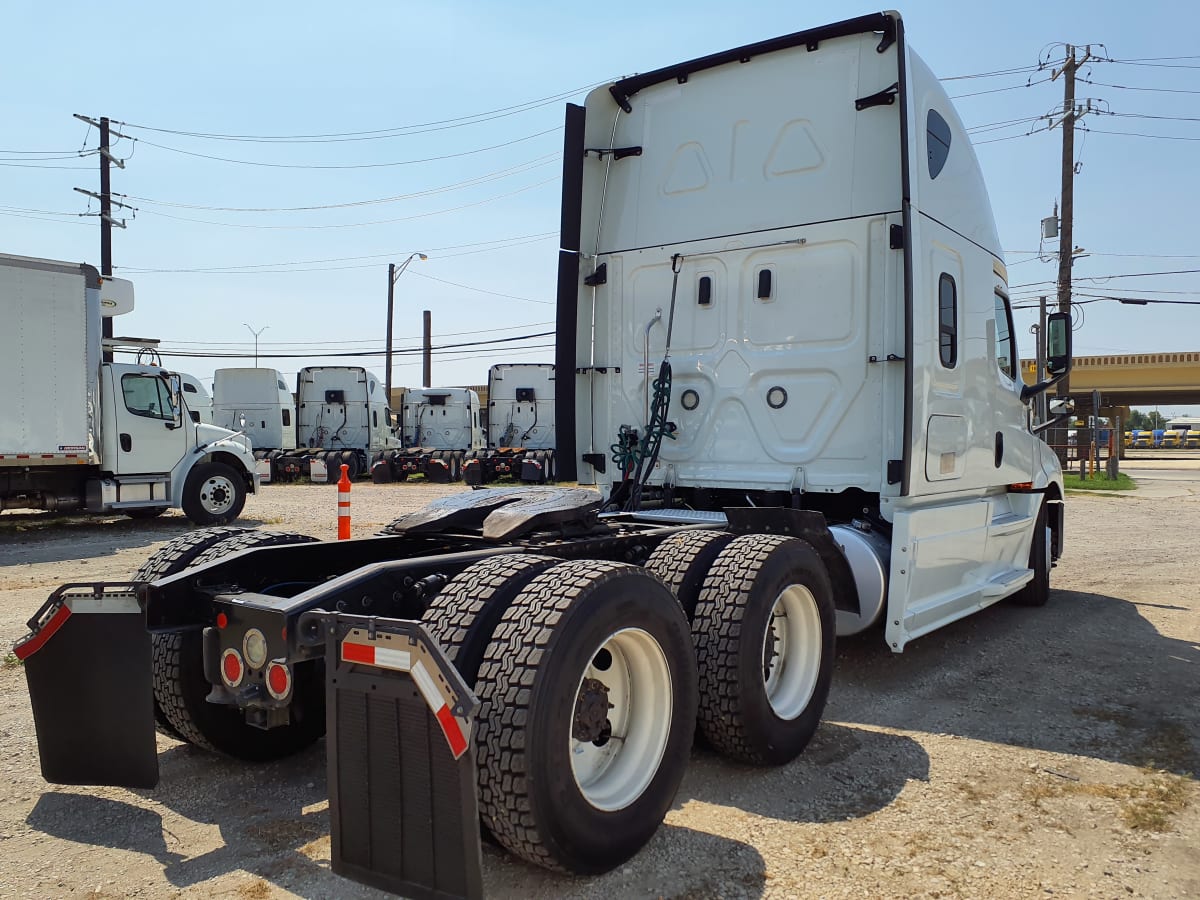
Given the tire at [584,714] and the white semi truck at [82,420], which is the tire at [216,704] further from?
the white semi truck at [82,420]

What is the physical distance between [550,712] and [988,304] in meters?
4.88

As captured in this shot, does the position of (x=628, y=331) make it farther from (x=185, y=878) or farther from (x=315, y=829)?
(x=185, y=878)

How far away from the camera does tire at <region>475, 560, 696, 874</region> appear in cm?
256

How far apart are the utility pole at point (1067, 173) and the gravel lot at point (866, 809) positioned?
2330 centimetres

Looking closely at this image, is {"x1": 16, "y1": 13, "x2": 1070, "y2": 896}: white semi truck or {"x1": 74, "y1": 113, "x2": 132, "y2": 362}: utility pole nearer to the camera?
{"x1": 16, "y1": 13, "x2": 1070, "y2": 896}: white semi truck

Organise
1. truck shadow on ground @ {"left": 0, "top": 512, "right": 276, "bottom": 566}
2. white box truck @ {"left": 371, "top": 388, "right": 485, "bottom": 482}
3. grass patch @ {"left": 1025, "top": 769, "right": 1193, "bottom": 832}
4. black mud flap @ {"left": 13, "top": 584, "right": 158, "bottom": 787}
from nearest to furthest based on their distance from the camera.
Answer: black mud flap @ {"left": 13, "top": 584, "right": 158, "bottom": 787}
grass patch @ {"left": 1025, "top": 769, "right": 1193, "bottom": 832}
truck shadow on ground @ {"left": 0, "top": 512, "right": 276, "bottom": 566}
white box truck @ {"left": 371, "top": 388, "right": 485, "bottom": 482}

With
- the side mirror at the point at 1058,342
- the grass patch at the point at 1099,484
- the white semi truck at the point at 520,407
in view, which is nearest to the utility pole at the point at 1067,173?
the grass patch at the point at 1099,484

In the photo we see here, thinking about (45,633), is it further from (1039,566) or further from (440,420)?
(440,420)

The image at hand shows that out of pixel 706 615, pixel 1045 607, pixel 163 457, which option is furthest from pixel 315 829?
pixel 163 457

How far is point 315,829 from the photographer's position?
10.7 feet

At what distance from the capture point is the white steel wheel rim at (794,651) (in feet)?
13.3

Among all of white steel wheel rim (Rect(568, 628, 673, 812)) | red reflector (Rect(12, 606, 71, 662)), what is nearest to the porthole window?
white steel wheel rim (Rect(568, 628, 673, 812))

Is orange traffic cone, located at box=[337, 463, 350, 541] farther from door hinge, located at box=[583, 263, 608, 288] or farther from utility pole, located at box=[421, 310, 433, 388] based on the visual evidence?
utility pole, located at box=[421, 310, 433, 388]

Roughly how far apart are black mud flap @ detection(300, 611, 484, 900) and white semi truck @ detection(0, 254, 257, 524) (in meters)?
11.9
